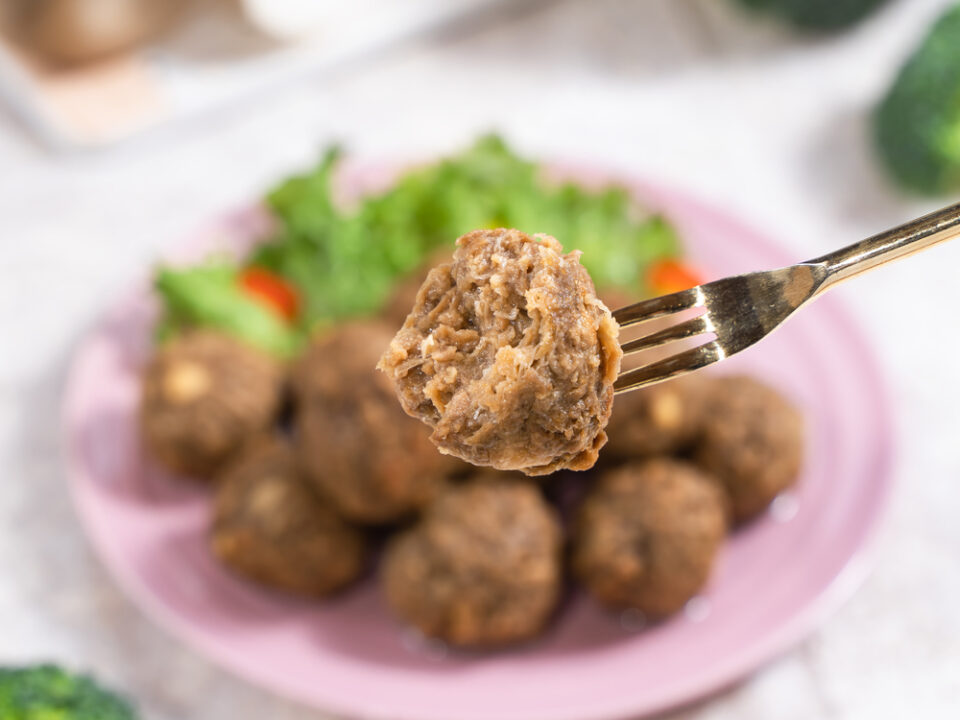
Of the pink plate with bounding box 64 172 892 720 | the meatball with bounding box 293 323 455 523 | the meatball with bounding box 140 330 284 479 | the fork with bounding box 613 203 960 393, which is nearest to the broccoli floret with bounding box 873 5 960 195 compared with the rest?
the pink plate with bounding box 64 172 892 720

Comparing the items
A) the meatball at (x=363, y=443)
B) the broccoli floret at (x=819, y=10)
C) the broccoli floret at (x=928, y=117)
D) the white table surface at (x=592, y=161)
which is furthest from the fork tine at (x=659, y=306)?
the broccoli floret at (x=819, y=10)

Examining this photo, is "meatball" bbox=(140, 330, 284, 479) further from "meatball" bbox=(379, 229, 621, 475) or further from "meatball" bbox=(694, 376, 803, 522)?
"meatball" bbox=(379, 229, 621, 475)

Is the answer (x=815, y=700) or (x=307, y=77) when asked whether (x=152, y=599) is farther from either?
(x=307, y=77)

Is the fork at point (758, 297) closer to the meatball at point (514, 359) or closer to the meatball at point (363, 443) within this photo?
the meatball at point (514, 359)

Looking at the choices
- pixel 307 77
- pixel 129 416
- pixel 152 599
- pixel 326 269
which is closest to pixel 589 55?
pixel 307 77

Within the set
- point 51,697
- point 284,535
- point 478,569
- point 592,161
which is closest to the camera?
point 51,697

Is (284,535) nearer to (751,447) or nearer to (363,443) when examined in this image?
(363,443)

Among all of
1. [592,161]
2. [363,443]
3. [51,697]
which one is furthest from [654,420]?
[51,697]
